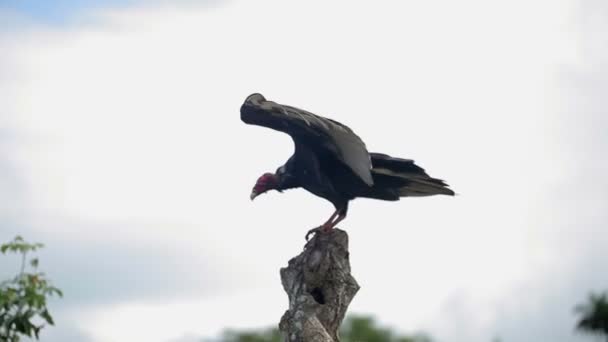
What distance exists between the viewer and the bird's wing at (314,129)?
31.8ft

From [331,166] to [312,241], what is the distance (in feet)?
2.48

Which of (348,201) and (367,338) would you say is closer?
(348,201)

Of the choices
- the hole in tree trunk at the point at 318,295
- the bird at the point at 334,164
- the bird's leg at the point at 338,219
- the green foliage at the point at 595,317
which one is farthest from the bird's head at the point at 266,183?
the green foliage at the point at 595,317

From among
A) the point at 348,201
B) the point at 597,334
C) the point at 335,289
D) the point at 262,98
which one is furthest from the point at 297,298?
the point at 597,334

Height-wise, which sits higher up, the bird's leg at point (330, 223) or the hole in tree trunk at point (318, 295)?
the bird's leg at point (330, 223)

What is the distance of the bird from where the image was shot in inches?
385

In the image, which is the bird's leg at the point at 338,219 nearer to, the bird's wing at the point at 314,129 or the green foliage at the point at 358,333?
the bird's wing at the point at 314,129

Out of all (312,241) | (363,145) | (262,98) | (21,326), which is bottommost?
(21,326)

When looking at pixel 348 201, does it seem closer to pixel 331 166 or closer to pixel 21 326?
pixel 331 166

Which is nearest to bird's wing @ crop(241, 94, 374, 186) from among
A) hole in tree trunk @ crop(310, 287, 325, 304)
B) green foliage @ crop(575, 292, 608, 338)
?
hole in tree trunk @ crop(310, 287, 325, 304)

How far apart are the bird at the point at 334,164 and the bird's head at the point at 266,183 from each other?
0.20m

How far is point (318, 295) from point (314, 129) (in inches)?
51.3

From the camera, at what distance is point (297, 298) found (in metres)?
9.38

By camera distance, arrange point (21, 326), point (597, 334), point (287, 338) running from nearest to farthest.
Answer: point (21, 326), point (287, 338), point (597, 334)
